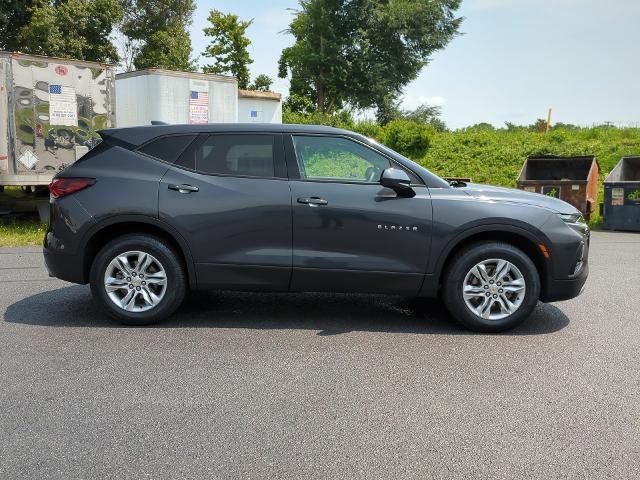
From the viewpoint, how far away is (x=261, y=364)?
4.40 m

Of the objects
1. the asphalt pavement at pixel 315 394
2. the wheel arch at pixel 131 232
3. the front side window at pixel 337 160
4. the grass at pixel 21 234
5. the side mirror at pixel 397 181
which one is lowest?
the asphalt pavement at pixel 315 394

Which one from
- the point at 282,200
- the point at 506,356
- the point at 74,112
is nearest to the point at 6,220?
the point at 74,112

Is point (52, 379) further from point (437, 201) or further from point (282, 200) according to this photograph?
point (437, 201)

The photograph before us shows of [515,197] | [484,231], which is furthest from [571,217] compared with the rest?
[484,231]

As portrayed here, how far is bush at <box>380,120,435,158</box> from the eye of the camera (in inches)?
883

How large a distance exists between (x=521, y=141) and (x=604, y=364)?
18876 millimetres

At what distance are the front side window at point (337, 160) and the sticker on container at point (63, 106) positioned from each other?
764 centimetres

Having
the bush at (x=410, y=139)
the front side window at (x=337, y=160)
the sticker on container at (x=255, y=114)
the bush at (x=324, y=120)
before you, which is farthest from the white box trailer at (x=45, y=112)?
the bush at (x=324, y=120)

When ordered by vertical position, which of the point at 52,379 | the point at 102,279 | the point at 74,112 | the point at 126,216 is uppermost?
the point at 74,112

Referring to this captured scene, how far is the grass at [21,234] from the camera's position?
1036 centimetres

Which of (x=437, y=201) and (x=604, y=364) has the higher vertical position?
(x=437, y=201)

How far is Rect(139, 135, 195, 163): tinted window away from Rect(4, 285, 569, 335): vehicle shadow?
146cm

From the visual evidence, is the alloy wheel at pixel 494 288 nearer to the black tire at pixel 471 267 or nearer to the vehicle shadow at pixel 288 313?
the black tire at pixel 471 267

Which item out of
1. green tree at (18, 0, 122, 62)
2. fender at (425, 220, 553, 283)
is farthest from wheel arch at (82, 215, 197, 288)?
green tree at (18, 0, 122, 62)
